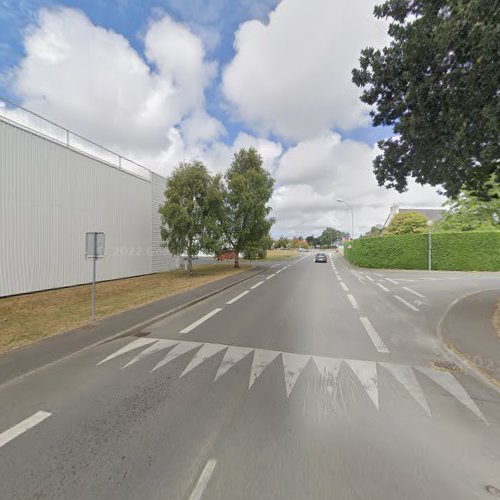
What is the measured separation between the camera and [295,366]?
4.18 metres

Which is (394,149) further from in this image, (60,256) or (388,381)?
(60,256)

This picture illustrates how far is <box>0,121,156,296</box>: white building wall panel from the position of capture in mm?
10633

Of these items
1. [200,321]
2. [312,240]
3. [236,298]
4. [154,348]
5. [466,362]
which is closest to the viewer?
[466,362]

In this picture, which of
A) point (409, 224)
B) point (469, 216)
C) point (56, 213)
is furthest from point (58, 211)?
point (409, 224)

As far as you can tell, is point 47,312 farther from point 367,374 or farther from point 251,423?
point 367,374

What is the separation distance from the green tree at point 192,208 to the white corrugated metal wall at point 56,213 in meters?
2.82

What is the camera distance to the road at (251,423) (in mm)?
2080

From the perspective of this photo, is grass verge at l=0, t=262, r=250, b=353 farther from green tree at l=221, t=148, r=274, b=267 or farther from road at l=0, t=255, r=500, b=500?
green tree at l=221, t=148, r=274, b=267

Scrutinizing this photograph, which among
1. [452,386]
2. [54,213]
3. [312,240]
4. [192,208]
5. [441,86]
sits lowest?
[452,386]

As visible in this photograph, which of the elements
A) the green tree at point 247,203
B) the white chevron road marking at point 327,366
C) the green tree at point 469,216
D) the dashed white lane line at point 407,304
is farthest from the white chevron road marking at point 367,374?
the green tree at point 469,216

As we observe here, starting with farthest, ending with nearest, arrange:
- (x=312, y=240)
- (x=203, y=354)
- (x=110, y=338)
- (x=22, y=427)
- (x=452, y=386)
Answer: (x=312, y=240)
(x=110, y=338)
(x=203, y=354)
(x=452, y=386)
(x=22, y=427)

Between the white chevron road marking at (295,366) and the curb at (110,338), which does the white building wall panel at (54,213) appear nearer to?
the curb at (110,338)

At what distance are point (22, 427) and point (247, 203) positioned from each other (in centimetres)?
2094

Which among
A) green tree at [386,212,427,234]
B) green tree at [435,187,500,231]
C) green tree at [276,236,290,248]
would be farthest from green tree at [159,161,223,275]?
green tree at [276,236,290,248]
